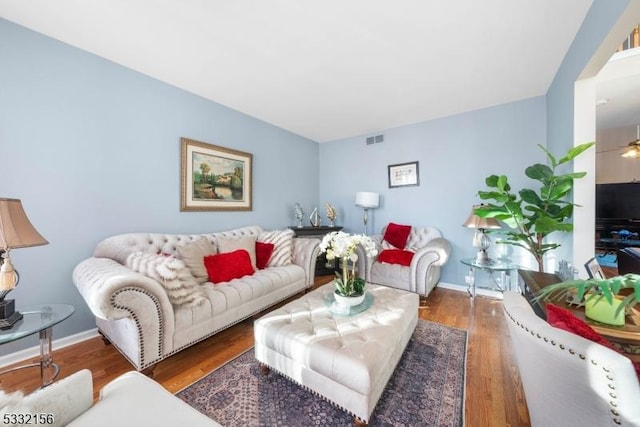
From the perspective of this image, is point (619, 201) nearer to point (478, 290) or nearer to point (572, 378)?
point (478, 290)

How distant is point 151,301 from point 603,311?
2.29 meters

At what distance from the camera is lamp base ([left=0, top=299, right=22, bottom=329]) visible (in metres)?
1.24

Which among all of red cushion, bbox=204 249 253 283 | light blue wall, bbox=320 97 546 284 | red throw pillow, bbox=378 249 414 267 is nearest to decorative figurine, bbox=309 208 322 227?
light blue wall, bbox=320 97 546 284

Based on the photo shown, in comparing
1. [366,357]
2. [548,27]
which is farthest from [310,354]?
[548,27]

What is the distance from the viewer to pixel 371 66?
7.18 ft

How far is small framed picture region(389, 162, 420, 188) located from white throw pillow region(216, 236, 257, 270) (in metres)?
2.41

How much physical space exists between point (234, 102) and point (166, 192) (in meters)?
1.38

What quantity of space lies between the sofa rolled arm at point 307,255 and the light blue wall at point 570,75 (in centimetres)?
234

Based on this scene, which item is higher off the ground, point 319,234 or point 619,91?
point 619,91

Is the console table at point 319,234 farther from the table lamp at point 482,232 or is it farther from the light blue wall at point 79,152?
the table lamp at point 482,232

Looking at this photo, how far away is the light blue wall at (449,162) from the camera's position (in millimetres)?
2885

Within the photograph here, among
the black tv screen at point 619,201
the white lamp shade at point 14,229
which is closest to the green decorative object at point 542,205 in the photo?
the white lamp shade at point 14,229

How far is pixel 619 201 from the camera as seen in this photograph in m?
4.14

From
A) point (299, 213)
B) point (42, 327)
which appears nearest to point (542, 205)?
point (299, 213)
